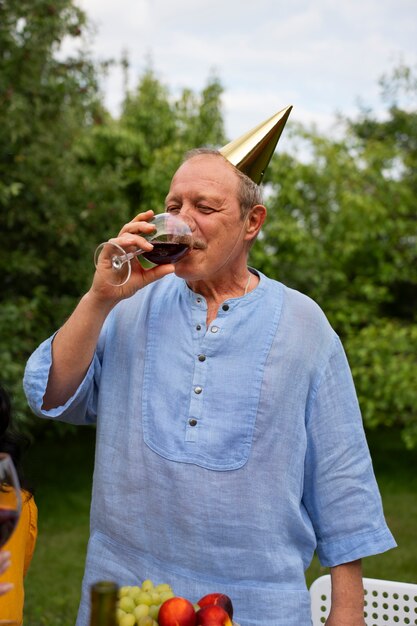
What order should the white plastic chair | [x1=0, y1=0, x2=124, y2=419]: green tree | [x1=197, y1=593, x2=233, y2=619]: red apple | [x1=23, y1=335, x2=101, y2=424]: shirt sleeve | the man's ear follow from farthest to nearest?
[x1=0, y1=0, x2=124, y2=419]: green tree < the white plastic chair < the man's ear < [x1=23, y1=335, x2=101, y2=424]: shirt sleeve < [x1=197, y1=593, x2=233, y2=619]: red apple

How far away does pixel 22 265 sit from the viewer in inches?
236

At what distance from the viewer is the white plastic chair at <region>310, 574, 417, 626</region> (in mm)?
2592

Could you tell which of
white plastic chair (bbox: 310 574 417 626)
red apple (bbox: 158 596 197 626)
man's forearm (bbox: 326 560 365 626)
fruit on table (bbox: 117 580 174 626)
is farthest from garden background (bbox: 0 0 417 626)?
red apple (bbox: 158 596 197 626)

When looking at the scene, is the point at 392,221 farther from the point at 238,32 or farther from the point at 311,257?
the point at 238,32

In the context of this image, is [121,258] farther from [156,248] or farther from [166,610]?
[166,610]

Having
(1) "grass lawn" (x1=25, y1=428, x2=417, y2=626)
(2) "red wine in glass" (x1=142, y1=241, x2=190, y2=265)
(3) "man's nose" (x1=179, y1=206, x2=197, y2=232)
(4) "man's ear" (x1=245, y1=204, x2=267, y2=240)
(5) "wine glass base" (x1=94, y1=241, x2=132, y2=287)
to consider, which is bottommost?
(1) "grass lawn" (x1=25, y1=428, x2=417, y2=626)

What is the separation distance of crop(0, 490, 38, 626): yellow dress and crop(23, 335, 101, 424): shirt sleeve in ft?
0.77

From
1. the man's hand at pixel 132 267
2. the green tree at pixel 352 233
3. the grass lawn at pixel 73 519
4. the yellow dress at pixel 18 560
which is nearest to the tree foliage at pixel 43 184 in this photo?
the grass lawn at pixel 73 519

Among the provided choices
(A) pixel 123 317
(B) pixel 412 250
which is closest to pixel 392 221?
(B) pixel 412 250

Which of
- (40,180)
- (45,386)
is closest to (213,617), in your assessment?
(45,386)

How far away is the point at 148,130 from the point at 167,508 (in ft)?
26.5

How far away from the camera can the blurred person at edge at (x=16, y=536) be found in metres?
1.89

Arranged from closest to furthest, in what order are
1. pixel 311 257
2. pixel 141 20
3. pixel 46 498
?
pixel 46 498
pixel 311 257
pixel 141 20

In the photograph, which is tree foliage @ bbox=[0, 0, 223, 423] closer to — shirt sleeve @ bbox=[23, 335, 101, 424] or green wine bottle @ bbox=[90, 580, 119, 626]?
shirt sleeve @ bbox=[23, 335, 101, 424]
